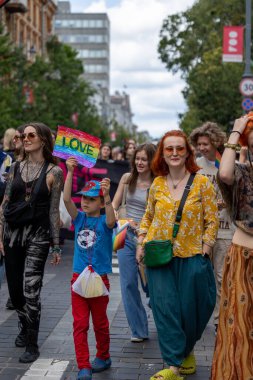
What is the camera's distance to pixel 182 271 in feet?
17.1

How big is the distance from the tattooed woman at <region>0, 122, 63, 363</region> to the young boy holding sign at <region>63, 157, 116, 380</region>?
0.44m

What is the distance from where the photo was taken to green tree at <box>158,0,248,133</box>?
37406 mm

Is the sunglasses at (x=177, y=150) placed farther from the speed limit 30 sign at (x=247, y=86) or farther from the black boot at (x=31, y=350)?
the speed limit 30 sign at (x=247, y=86)

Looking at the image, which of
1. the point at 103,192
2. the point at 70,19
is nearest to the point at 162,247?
the point at 103,192

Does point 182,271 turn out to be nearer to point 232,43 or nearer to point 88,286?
point 88,286

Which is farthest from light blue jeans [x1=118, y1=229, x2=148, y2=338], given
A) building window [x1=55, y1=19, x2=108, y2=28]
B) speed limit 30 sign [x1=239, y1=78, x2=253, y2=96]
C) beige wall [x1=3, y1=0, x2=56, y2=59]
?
building window [x1=55, y1=19, x2=108, y2=28]

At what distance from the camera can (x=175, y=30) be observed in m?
49.6

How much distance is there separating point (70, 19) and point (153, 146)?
5854 inches

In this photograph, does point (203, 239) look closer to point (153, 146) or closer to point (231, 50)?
point (153, 146)

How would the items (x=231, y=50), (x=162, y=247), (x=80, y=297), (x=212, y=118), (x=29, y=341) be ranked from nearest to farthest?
(x=162, y=247), (x=80, y=297), (x=29, y=341), (x=231, y=50), (x=212, y=118)

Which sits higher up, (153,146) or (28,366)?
(153,146)

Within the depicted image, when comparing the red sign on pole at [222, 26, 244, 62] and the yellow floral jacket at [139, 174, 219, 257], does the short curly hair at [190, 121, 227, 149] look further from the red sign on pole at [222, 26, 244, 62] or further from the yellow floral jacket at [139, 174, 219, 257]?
the red sign on pole at [222, 26, 244, 62]

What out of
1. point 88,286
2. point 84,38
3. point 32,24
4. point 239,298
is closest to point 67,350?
point 88,286

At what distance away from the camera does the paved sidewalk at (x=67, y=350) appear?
5.61m
